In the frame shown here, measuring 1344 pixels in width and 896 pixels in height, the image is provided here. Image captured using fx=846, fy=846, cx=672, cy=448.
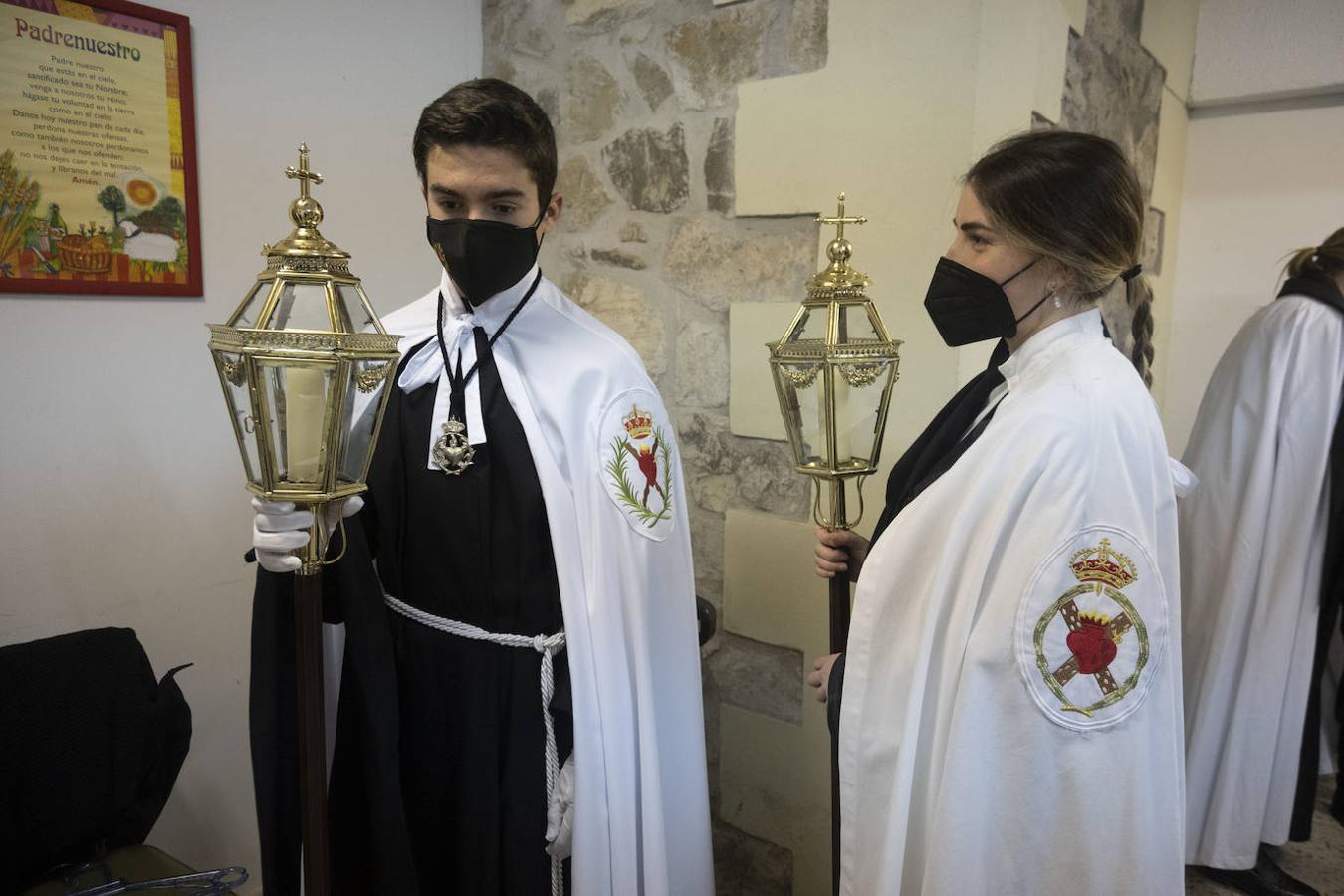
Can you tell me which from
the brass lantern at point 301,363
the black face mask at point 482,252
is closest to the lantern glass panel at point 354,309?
the brass lantern at point 301,363

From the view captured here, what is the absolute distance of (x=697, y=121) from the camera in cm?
213

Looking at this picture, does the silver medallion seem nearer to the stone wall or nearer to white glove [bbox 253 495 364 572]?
white glove [bbox 253 495 364 572]

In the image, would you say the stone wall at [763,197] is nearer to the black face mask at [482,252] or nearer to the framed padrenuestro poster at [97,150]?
the black face mask at [482,252]

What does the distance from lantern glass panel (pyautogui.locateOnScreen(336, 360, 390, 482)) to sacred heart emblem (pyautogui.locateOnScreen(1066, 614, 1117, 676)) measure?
3.20 feet

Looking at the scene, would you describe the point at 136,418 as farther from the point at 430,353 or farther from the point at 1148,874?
the point at 1148,874

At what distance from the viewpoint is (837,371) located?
1396 millimetres

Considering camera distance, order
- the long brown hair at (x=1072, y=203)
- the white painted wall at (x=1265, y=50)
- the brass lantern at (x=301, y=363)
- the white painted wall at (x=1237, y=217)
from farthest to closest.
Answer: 1. the white painted wall at (x=1237, y=217)
2. the white painted wall at (x=1265, y=50)
3. the long brown hair at (x=1072, y=203)
4. the brass lantern at (x=301, y=363)

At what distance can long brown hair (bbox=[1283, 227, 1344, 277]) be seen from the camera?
7.41 feet

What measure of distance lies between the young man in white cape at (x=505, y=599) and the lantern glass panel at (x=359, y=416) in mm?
318

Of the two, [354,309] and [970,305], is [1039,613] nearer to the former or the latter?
[970,305]

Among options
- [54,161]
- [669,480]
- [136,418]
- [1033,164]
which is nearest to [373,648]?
[669,480]

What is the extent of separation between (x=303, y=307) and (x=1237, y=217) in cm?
297

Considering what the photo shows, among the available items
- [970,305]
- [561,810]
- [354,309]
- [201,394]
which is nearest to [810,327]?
[970,305]

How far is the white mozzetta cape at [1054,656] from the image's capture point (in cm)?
113
